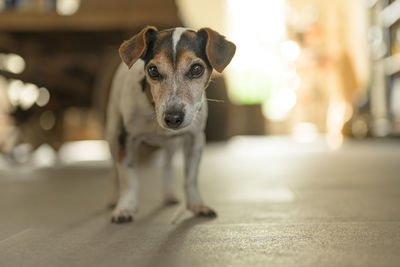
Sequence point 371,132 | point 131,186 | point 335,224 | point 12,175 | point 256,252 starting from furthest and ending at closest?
point 371,132
point 12,175
point 131,186
point 335,224
point 256,252

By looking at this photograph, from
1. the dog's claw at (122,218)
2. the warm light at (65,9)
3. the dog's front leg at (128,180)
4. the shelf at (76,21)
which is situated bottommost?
the dog's claw at (122,218)

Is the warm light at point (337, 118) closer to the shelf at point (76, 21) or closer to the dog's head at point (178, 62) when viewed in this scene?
the shelf at point (76, 21)

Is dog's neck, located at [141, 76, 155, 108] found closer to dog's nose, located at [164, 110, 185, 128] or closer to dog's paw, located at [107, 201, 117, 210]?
dog's nose, located at [164, 110, 185, 128]

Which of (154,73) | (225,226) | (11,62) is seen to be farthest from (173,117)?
(11,62)

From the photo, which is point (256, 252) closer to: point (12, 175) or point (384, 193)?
point (384, 193)

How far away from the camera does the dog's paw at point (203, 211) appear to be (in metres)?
1.47

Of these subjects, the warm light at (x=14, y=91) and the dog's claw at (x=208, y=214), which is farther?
the warm light at (x=14, y=91)

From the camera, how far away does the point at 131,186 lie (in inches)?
60.7

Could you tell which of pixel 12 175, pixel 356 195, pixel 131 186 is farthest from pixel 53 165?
pixel 356 195

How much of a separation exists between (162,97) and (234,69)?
7.65 m

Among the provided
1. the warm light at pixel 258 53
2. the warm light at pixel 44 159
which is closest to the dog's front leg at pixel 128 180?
the warm light at pixel 44 159

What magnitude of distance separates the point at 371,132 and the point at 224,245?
18.9 ft

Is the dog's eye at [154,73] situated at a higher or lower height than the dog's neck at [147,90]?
higher

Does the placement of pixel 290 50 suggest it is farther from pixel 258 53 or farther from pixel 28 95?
pixel 28 95
